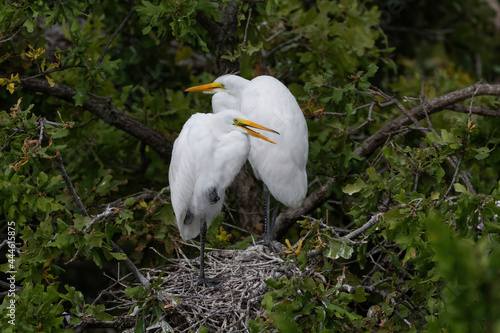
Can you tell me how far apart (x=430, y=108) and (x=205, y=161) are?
1.26 m

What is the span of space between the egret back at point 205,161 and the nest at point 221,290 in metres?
0.31

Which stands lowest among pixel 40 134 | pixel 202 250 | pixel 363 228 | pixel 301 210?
pixel 301 210

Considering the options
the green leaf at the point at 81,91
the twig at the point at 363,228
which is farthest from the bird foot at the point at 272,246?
the green leaf at the point at 81,91

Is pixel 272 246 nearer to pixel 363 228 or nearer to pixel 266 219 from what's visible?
pixel 266 219

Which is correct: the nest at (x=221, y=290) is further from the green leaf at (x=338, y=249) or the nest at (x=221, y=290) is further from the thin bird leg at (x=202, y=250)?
the green leaf at (x=338, y=249)

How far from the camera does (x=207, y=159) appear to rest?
2.73 metres

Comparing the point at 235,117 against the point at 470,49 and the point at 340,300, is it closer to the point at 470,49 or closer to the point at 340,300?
the point at 340,300

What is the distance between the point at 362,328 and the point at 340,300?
0.64ft

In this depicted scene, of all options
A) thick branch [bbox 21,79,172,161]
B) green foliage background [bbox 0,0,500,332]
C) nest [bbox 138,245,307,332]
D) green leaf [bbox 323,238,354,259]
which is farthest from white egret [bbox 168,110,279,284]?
thick branch [bbox 21,79,172,161]

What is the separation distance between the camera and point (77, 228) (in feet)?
8.35

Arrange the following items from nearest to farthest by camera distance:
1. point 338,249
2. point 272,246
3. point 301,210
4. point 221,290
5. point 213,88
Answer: point 338,249, point 221,290, point 272,246, point 213,88, point 301,210

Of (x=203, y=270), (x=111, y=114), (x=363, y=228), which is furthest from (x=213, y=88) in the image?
(x=363, y=228)

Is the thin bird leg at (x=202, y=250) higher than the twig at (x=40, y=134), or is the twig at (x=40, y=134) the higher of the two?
the twig at (x=40, y=134)

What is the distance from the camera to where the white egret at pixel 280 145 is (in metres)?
2.96
